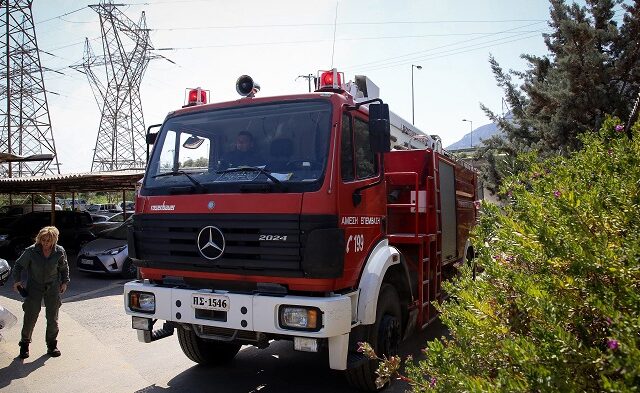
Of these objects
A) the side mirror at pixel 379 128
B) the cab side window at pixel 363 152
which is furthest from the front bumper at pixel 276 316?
the side mirror at pixel 379 128

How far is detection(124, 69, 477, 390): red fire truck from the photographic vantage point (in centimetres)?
403

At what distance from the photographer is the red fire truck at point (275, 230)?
13.2ft

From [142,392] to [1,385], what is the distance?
1.43 meters

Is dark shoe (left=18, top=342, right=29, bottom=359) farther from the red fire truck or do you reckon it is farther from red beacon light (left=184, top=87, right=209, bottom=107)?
red beacon light (left=184, top=87, right=209, bottom=107)

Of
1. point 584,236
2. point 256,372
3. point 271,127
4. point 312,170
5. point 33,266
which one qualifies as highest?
point 271,127

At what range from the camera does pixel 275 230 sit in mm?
4090

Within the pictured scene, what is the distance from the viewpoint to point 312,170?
13.9ft

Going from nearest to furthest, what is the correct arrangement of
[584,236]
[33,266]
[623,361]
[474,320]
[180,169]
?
[623,361] → [584,236] → [474,320] → [180,169] → [33,266]

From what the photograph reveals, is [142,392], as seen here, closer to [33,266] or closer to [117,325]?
[33,266]

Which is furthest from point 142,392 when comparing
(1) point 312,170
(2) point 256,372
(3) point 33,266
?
(1) point 312,170

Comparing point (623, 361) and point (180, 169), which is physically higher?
point (180, 169)

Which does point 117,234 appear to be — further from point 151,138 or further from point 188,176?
point 188,176

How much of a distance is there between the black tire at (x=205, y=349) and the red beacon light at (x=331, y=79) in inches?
113

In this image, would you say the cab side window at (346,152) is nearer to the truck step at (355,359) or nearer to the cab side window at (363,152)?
the cab side window at (363,152)
